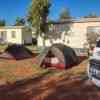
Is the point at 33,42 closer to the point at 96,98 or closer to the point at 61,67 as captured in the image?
the point at 61,67

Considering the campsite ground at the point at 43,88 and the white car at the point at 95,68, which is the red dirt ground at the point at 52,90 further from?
the white car at the point at 95,68

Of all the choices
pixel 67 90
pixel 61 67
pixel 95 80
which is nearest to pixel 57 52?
pixel 61 67

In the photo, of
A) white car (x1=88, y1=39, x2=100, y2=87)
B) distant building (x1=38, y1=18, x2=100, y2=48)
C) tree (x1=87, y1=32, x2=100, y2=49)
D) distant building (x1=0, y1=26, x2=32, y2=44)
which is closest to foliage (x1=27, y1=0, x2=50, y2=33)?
distant building (x1=38, y1=18, x2=100, y2=48)

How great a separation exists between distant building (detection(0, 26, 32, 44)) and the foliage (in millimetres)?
6008

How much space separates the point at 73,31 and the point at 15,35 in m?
12.2

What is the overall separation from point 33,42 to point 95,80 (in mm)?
28626

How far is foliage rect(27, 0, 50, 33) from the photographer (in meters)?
26.8

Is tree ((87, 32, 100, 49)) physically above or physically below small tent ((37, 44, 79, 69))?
above

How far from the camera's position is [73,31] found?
24891mm

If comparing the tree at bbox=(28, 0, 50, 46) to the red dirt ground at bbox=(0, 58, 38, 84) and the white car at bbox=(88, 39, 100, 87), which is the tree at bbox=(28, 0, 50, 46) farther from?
the white car at bbox=(88, 39, 100, 87)

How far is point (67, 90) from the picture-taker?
28.4ft

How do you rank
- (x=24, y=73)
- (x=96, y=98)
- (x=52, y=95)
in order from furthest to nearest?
(x=24, y=73), (x=52, y=95), (x=96, y=98)

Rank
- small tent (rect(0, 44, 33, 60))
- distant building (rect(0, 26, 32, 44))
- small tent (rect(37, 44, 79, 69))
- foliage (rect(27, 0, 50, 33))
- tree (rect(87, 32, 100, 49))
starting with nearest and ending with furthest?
small tent (rect(37, 44, 79, 69)) < small tent (rect(0, 44, 33, 60)) < tree (rect(87, 32, 100, 49)) < foliage (rect(27, 0, 50, 33)) < distant building (rect(0, 26, 32, 44))

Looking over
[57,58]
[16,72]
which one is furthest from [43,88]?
[57,58]
